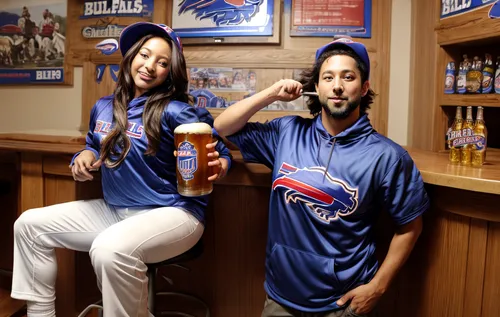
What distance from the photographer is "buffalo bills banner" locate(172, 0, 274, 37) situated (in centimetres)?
284

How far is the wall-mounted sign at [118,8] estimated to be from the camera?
10.2 feet

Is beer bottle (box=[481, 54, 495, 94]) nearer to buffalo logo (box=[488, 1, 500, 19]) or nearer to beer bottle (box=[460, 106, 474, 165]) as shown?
buffalo logo (box=[488, 1, 500, 19])

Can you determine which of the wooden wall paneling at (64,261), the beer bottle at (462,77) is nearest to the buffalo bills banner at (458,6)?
the beer bottle at (462,77)

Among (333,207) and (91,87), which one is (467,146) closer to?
(333,207)

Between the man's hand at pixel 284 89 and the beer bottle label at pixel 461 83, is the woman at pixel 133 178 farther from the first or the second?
the beer bottle label at pixel 461 83

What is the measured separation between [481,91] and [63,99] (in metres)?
3.02

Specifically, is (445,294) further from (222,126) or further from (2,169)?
(2,169)

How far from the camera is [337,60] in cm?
136

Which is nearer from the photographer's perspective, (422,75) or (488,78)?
(488,78)

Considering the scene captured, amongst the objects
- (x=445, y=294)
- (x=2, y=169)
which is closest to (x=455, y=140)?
(x=445, y=294)

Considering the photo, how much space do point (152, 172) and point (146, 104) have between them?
0.87 ft

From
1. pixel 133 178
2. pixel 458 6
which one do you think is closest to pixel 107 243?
pixel 133 178

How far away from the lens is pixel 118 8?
3.16 meters

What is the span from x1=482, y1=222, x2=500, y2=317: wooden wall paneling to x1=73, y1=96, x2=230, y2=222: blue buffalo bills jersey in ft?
2.98
